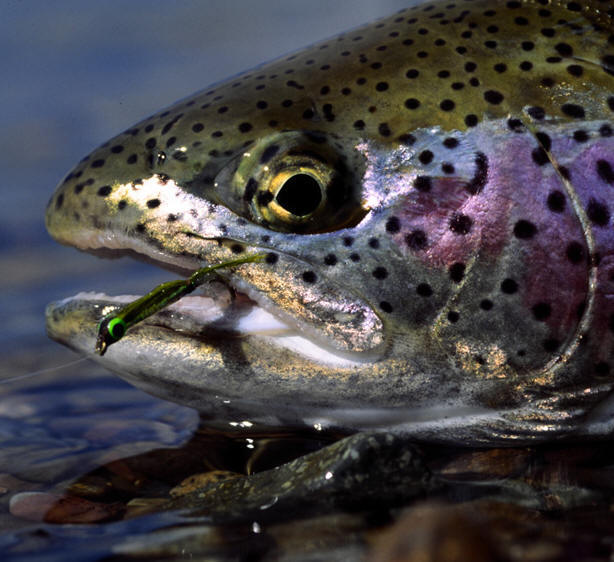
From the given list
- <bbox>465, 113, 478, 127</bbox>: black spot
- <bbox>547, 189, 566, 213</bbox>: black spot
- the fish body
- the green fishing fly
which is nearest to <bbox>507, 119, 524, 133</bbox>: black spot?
the fish body

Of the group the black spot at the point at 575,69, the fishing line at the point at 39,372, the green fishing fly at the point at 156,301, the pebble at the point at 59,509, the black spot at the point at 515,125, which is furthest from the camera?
the fishing line at the point at 39,372

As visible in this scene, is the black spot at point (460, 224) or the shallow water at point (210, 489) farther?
the black spot at point (460, 224)

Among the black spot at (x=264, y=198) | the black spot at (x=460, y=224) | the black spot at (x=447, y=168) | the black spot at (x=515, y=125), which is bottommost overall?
the black spot at (x=460, y=224)

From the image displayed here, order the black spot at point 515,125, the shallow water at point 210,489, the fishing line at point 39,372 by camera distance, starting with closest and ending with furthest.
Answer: the shallow water at point 210,489
the black spot at point 515,125
the fishing line at point 39,372

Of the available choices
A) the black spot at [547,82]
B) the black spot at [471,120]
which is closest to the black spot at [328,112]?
the black spot at [471,120]

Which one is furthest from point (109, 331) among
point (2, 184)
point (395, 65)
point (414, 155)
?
point (2, 184)

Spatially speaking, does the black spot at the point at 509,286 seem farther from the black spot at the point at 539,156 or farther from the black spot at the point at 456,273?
the black spot at the point at 539,156

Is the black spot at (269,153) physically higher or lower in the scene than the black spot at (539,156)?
higher
